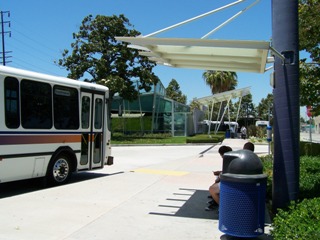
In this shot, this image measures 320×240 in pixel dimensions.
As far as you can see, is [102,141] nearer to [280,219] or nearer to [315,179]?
[315,179]

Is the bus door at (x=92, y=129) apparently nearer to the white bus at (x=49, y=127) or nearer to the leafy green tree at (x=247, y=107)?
the white bus at (x=49, y=127)

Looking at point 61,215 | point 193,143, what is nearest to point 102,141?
point 61,215

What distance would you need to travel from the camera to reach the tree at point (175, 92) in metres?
88.6

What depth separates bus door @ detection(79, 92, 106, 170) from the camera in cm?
1167

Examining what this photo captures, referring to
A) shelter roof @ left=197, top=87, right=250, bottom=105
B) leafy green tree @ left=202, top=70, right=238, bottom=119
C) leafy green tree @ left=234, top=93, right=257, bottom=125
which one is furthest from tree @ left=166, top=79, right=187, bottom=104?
shelter roof @ left=197, top=87, right=250, bottom=105

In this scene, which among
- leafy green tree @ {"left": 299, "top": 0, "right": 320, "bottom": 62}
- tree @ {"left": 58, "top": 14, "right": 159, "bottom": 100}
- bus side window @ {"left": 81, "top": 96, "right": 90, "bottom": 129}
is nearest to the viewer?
leafy green tree @ {"left": 299, "top": 0, "right": 320, "bottom": 62}

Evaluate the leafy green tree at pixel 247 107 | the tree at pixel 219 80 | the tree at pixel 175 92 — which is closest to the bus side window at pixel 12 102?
the tree at pixel 219 80

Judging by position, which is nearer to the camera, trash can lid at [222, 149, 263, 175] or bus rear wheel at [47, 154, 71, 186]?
trash can lid at [222, 149, 263, 175]

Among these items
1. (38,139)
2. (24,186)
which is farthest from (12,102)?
(24,186)

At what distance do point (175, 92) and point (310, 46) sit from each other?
82.5m

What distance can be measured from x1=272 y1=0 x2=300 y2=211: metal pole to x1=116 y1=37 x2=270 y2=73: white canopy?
430 millimetres

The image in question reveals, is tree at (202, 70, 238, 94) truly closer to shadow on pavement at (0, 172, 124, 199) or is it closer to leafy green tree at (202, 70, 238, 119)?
leafy green tree at (202, 70, 238, 119)

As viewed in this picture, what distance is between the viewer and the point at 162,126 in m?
47.1

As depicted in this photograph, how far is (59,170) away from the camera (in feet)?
35.3
